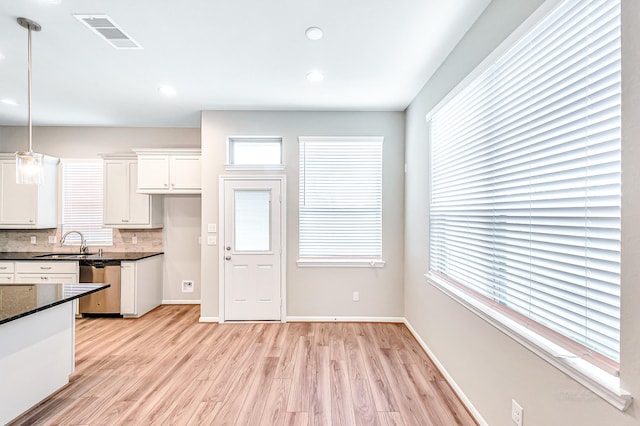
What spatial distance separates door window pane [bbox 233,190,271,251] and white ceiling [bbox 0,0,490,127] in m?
1.15

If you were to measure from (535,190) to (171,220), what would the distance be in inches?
187

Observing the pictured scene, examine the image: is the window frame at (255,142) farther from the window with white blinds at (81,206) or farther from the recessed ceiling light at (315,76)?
the window with white blinds at (81,206)

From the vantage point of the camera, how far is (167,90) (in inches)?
136

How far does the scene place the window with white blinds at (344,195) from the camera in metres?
4.11

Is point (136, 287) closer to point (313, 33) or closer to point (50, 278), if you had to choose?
point (50, 278)

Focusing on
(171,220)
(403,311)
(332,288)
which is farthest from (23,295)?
(403,311)

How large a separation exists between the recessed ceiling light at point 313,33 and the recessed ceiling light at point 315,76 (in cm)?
61

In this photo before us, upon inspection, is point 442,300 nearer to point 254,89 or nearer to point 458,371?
point 458,371

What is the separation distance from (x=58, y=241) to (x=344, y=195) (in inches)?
176

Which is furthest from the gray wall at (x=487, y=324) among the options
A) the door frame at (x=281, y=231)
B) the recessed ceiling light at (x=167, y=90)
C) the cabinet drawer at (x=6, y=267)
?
the cabinet drawer at (x=6, y=267)

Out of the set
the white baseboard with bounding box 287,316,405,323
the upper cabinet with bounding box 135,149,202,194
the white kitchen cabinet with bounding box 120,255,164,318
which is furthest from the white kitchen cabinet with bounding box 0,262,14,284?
the white baseboard with bounding box 287,316,405,323

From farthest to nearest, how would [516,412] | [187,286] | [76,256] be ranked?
[187,286] < [76,256] < [516,412]

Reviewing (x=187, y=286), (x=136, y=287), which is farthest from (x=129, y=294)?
(x=187, y=286)

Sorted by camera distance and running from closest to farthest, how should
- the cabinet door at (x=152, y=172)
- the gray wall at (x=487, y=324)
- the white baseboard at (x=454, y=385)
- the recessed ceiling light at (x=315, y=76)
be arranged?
1. the gray wall at (x=487, y=324)
2. the white baseboard at (x=454, y=385)
3. the recessed ceiling light at (x=315, y=76)
4. the cabinet door at (x=152, y=172)
